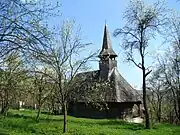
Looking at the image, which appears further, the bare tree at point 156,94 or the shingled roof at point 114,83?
the bare tree at point 156,94

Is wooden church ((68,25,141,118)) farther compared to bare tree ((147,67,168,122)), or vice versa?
bare tree ((147,67,168,122))

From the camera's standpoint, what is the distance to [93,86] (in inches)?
1320

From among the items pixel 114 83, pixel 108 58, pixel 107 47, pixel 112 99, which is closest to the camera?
pixel 112 99

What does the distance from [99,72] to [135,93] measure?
6.75 metres

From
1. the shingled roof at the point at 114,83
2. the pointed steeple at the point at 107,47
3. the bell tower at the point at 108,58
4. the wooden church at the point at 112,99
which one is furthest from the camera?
the pointed steeple at the point at 107,47

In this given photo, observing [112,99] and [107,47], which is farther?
[107,47]

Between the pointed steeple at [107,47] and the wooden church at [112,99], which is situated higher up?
the pointed steeple at [107,47]

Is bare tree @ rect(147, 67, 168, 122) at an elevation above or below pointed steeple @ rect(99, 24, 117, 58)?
below

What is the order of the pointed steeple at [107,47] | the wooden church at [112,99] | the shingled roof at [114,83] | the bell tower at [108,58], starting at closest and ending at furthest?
the wooden church at [112,99] < the shingled roof at [114,83] < the bell tower at [108,58] < the pointed steeple at [107,47]

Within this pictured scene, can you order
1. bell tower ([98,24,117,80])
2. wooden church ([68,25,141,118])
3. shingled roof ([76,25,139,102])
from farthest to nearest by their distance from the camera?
bell tower ([98,24,117,80]) → shingled roof ([76,25,139,102]) → wooden church ([68,25,141,118])

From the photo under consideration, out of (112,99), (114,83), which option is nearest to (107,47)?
(114,83)

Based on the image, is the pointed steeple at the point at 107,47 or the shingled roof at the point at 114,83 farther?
the pointed steeple at the point at 107,47

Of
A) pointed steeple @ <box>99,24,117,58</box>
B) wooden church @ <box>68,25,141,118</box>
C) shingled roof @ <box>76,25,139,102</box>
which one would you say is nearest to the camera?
wooden church @ <box>68,25,141,118</box>

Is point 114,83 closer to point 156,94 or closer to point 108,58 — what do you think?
point 108,58
